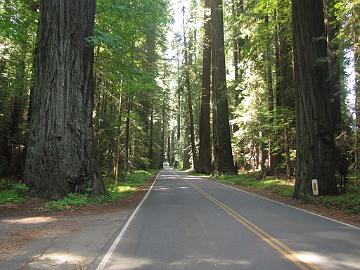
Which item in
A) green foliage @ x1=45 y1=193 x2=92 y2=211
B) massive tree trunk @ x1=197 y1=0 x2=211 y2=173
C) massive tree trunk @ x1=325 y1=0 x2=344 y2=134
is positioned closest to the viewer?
green foliage @ x1=45 y1=193 x2=92 y2=211

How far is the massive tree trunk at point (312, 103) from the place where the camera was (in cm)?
1764

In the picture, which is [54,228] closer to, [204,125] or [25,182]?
[25,182]

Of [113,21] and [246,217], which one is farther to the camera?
[113,21]

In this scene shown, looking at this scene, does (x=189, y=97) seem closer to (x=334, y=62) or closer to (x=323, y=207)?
(x=334, y=62)

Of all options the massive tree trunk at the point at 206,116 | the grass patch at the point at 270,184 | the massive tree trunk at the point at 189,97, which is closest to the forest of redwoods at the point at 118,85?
the grass patch at the point at 270,184

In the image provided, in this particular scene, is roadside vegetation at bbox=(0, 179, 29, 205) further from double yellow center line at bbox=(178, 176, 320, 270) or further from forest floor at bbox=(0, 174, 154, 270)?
double yellow center line at bbox=(178, 176, 320, 270)

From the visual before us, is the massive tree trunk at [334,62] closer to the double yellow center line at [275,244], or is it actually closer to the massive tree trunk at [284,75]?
the massive tree trunk at [284,75]

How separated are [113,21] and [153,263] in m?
16.6

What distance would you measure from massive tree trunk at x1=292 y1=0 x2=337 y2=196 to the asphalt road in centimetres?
393

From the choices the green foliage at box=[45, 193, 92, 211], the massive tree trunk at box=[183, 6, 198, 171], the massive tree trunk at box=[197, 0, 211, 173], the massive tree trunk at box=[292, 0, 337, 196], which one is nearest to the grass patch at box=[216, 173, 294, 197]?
the massive tree trunk at box=[292, 0, 337, 196]

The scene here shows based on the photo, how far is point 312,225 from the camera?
11227 millimetres

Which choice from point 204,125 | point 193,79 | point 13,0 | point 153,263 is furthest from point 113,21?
point 193,79

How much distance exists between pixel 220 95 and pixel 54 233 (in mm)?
27724

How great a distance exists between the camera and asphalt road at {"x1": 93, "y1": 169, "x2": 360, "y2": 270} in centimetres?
721
